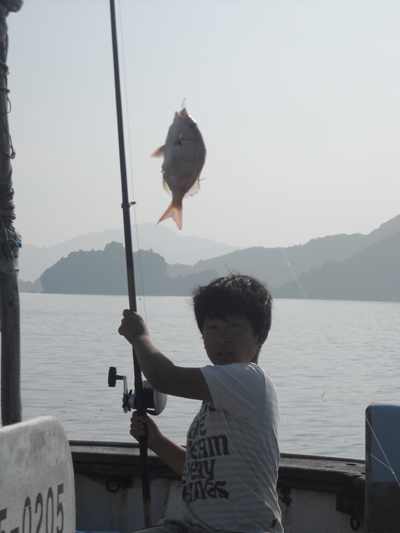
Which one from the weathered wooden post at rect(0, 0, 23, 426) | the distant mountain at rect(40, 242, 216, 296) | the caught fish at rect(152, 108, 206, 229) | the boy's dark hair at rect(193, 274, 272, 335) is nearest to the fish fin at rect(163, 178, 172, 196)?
the caught fish at rect(152, 108, 206, 229)

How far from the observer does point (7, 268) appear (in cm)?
511

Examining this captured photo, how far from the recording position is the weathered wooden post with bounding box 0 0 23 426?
497 centimetres

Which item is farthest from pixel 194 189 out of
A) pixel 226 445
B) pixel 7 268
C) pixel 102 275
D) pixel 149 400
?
pixel 102 275

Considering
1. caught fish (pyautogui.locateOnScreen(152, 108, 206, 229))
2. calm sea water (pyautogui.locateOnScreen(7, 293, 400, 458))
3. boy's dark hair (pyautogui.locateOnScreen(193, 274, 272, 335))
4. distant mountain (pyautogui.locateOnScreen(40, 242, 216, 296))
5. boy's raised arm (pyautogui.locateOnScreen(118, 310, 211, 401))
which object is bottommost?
calm sea water (pyautogui.locateOnScreen(7, 293, 400, 458))

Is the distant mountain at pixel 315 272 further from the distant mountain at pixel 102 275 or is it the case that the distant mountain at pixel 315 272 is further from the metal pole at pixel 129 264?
the metal pole at pixel 129 264

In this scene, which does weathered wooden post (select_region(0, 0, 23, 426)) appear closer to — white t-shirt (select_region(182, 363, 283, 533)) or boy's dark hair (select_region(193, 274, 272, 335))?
boy's dark hair (select_region(193, 274, 272, 335))

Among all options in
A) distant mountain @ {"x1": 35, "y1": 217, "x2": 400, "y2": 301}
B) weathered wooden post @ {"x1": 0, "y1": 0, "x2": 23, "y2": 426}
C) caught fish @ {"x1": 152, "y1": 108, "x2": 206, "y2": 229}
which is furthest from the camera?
distant mountain @ {"x1": 35, "y1": 217, "x2": 400, "y2": 301}

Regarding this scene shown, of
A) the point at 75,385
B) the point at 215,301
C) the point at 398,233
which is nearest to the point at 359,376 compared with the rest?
the point at 75,385

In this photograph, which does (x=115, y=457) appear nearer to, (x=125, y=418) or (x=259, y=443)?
(x=259, y=443)

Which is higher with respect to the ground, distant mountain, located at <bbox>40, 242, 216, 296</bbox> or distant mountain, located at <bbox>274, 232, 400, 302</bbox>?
distant mountain, located at <bbox>40, 242, 216, 296</bbox>

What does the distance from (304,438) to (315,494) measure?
849 cm

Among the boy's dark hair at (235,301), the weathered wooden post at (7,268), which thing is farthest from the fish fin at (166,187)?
the weathered wooden post at (7,268)

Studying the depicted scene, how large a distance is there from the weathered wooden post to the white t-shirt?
270cm

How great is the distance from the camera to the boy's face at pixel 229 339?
2889 mm
